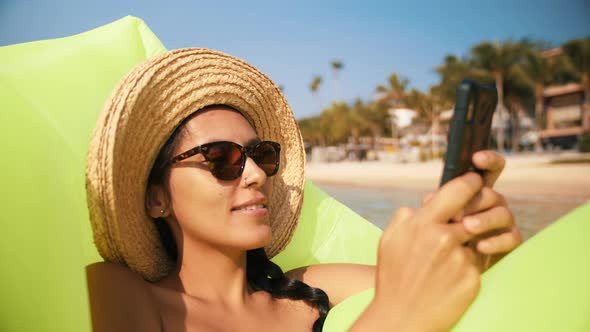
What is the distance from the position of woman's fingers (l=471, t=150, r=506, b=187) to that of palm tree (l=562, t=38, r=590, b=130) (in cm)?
4174

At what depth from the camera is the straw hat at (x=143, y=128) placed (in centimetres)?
137

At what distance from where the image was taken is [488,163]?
755 mm

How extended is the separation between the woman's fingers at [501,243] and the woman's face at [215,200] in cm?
75

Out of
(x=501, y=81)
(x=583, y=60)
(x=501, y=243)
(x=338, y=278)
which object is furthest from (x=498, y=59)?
(x=501, y=243)

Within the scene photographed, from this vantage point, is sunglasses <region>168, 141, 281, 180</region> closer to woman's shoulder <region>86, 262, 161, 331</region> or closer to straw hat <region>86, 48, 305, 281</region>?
straw hat <region>86, 48, 305, 281</region>

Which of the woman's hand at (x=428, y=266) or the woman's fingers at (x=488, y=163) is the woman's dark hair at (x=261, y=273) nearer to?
the woman's hand at (x=428, y=266)

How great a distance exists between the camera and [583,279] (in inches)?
33.4

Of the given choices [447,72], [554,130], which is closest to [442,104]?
[447,72]

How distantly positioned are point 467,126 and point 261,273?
122 centimetres

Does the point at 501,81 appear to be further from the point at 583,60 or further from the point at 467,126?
the point at 467,126

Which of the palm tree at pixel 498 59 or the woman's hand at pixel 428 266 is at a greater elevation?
the palm tree at pixel 498 59

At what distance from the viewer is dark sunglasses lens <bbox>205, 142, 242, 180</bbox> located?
143 cm

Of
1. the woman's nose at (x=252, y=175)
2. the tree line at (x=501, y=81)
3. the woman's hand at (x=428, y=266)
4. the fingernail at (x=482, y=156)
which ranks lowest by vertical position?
the woman's hand at (x=428, y=266)

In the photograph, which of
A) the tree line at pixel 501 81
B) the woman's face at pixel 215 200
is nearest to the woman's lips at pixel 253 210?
the woman's face at pixel 215 200
